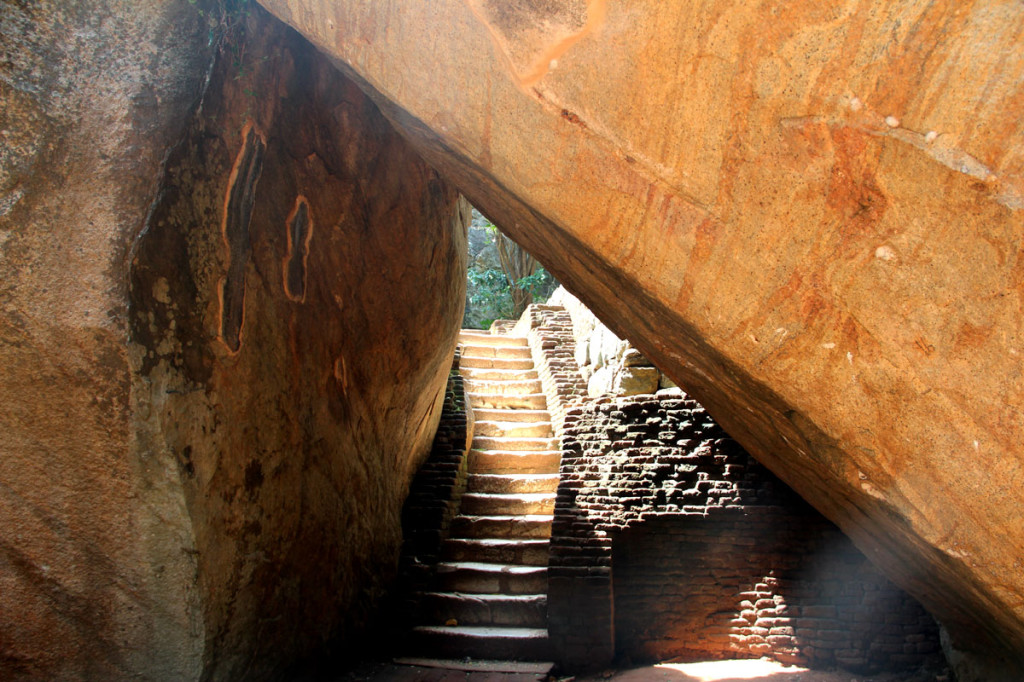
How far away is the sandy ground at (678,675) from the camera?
4703 mm

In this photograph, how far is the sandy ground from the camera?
4.70 m

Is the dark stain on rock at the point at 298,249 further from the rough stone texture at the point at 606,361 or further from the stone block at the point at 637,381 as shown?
the stone block at the point at 637,381

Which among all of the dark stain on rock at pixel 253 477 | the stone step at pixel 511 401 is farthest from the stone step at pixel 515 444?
the dark stain on rock at pixel 253 477

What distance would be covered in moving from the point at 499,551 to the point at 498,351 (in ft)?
15.1

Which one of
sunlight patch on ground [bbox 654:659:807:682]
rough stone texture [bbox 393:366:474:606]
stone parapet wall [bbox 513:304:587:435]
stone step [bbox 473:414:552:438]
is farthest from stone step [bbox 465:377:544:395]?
sunlight patch on ground [bbox 654:659:807:682]

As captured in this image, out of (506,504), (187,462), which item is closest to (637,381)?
(506,504)

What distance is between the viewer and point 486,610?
5.85 metres

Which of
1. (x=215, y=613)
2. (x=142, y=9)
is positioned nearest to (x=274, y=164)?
(x=142, y=9)

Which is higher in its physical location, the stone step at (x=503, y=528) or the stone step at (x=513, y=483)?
the stone step at (x=513, y=483)

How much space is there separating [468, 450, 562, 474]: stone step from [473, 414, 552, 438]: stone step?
1.96 feet

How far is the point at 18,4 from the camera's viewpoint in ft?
8.75

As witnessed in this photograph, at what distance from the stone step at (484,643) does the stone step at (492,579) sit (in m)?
0.45

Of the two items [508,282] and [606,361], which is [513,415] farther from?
[508,282]

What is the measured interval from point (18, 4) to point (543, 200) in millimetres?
2150
